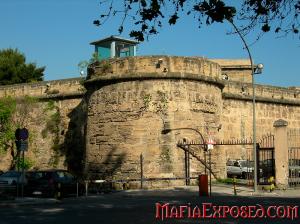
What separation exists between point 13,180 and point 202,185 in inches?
344

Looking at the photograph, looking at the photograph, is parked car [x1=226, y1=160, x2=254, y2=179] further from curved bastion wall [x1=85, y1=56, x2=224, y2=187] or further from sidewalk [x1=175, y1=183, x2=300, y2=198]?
sidewalk [x1=175, y1=183, x2=300, y2=198]

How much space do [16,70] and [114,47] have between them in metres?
17.4

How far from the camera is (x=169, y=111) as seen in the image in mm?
20859

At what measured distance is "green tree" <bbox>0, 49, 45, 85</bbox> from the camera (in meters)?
48.5

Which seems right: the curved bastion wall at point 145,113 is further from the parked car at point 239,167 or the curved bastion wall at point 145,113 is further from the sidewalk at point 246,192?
the parked car at point 239,167

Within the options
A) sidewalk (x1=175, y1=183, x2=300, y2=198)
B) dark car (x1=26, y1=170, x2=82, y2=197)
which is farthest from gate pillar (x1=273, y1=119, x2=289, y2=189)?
dark car (x1=26, y1=170, x2=82, y2=197)

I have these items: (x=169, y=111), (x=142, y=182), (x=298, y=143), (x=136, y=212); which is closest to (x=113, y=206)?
(x=136, y=212)

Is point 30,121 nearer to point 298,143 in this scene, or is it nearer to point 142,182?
point 142,182

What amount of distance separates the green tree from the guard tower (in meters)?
15.7

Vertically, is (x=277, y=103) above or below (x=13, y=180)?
above

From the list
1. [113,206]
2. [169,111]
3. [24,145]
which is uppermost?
[169,111]

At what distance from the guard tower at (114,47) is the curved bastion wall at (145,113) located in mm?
13163

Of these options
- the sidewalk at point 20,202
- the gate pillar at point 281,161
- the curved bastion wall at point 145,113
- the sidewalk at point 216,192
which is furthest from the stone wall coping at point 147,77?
the sidewalk at point 20,202

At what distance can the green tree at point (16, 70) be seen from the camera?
159 feet
